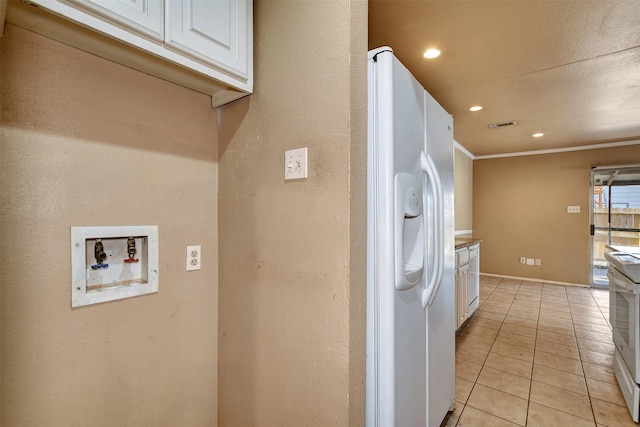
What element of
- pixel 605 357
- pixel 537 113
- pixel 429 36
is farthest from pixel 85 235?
pixel 537 113

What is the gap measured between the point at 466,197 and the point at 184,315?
18.2ft

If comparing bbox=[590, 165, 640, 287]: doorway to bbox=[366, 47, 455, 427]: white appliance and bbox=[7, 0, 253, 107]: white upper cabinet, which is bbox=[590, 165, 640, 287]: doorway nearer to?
bbox=[366, 47, 455, 427]: white appliance

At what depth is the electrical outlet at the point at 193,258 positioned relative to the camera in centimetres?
133

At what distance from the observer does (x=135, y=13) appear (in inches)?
34.8

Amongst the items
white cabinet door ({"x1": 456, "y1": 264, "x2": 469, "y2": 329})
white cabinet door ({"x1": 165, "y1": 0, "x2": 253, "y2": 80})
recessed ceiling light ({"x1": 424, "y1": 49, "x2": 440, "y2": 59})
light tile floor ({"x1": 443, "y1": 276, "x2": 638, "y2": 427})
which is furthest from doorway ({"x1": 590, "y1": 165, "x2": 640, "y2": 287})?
white cabinet door ({"x1": 165, "y1": 0, "x2": 253, "y2": 80})

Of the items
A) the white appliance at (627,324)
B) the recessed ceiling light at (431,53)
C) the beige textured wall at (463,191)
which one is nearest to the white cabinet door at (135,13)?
the recessed ceiling light at (431,53)

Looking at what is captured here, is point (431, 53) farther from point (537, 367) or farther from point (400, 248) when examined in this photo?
point (537, 367)

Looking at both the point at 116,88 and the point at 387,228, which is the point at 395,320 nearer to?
the point at 387,228

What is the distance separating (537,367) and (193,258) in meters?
2.90

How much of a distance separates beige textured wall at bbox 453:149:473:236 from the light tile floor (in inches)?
61.1

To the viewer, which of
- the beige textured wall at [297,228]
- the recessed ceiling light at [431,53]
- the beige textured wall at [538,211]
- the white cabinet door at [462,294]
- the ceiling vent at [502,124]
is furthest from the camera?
the beige textured wall at [538,211]

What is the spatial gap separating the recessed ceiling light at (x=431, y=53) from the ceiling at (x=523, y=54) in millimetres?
47

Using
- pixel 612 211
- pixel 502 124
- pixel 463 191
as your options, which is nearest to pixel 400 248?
pixel 502 124

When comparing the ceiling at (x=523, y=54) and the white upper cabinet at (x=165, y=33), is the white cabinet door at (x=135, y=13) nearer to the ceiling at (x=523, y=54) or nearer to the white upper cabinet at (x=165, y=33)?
the white upper cabinet at (x=165, y=33)
